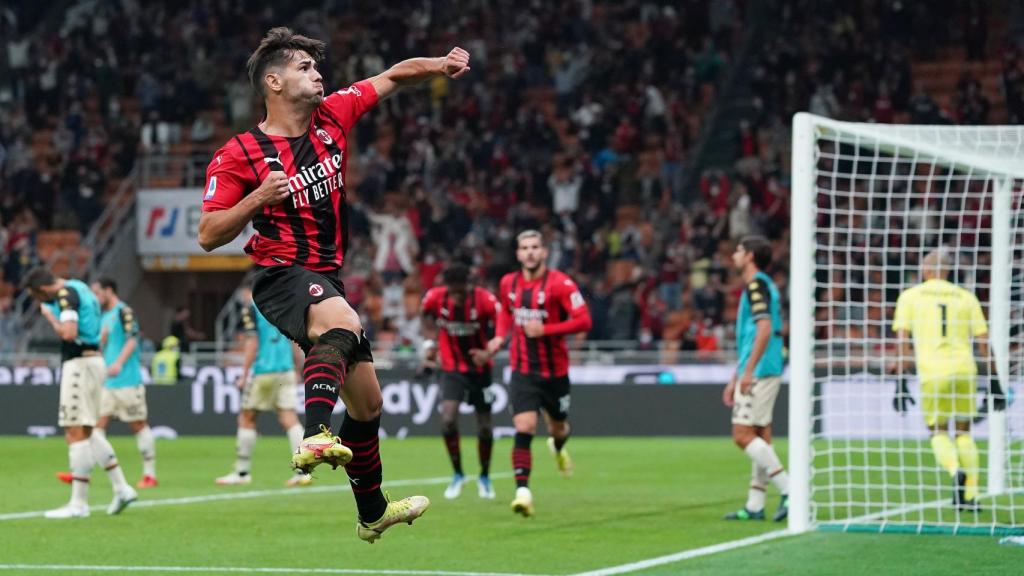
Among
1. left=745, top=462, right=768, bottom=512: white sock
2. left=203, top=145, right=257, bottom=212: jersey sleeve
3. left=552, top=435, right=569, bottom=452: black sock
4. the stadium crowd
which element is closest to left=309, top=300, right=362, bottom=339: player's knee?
left=203, top=145, right=257, bottom=212: jersey sleeve

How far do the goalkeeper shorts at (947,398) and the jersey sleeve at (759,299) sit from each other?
4.72 feet

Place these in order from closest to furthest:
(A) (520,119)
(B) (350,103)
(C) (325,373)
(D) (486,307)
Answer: (C) (325,373), (B) (350,103), (D) (486,307), (A) (520,119)

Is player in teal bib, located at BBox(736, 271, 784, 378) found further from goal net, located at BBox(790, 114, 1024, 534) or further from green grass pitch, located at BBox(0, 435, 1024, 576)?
green grass pitch, located at BBox(0, 435, 1024, 576)

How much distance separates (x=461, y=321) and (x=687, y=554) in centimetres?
499

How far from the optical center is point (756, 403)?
12523mm

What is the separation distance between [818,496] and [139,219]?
2175 cm

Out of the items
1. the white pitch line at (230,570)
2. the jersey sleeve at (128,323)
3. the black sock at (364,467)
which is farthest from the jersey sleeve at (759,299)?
the jersey sleeve at (128,323)

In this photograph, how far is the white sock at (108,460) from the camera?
13039 mm

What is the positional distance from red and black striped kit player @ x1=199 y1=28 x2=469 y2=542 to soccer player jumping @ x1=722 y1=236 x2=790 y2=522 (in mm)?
5320

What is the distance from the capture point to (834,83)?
29234mm

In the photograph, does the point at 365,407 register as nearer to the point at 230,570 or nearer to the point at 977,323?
the point at 230,570

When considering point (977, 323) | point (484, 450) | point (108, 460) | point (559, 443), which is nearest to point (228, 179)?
point (108, 460)

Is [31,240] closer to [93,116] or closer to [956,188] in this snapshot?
[93,116]

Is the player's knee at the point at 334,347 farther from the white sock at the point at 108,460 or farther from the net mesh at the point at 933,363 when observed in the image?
the white sock at the point at 108,460
